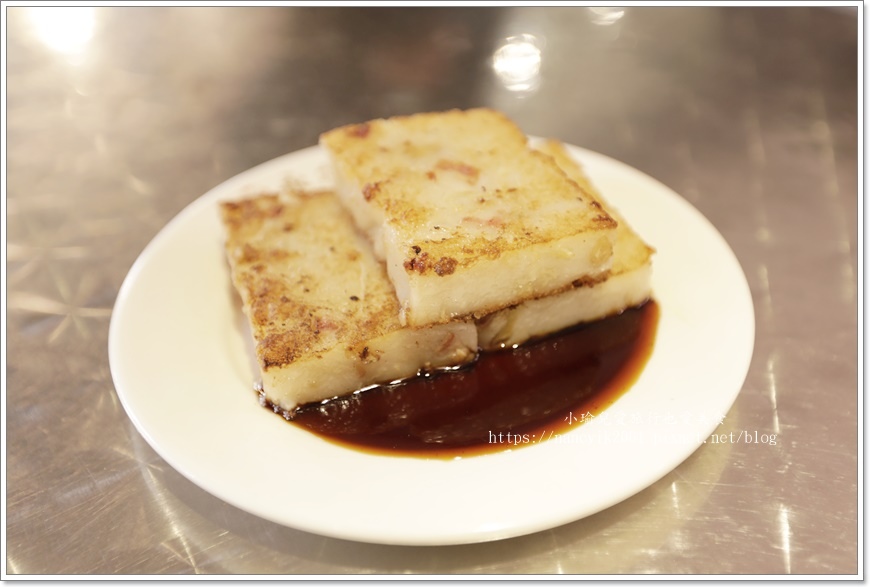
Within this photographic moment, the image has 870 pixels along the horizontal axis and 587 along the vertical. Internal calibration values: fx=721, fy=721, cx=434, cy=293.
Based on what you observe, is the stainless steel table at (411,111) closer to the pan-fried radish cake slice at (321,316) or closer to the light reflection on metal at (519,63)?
the light reflection on metal at (519,63)

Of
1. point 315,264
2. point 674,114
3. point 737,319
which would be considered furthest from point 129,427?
point 674,114

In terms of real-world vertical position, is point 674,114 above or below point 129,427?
below

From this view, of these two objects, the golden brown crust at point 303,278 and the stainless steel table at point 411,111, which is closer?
the stainless steel table at point 411,111

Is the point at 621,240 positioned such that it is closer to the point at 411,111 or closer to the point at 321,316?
the point at 321,316

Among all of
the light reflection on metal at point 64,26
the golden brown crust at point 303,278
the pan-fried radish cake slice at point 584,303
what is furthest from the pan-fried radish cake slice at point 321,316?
the light reflection on metal at point 64,26

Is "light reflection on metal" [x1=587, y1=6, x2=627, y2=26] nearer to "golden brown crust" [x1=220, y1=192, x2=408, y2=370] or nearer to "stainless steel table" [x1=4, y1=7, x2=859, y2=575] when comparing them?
"stainless steel table" [x1=4, y1=7, x2=859, y2=575]

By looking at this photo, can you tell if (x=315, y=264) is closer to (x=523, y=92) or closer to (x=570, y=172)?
(x=570, y=172)

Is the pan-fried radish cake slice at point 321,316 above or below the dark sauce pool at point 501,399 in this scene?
above

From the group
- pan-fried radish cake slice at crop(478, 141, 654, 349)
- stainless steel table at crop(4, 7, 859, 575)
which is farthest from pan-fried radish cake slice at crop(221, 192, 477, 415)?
stainless steel table at crop(4, 7, 859, 575)
